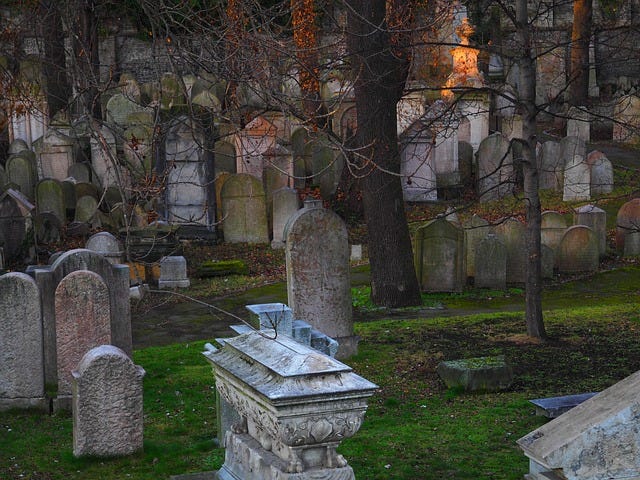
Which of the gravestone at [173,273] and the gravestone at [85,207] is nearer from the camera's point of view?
the gravestone at [173,273]

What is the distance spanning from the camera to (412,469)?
716cm

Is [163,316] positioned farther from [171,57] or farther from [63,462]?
[63,462]

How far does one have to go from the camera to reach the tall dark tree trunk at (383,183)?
1339cm

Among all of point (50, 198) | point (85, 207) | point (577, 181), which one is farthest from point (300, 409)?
point (577, 181)

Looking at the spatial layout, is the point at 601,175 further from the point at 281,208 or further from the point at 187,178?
the point at 187,178

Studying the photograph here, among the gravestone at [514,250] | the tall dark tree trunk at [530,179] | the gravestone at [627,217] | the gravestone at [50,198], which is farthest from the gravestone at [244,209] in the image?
the tall dark tree trunk at [530,179]

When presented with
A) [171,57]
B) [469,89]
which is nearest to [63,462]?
[171,57]

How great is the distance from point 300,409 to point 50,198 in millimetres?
15537

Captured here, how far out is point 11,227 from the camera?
1727 cm

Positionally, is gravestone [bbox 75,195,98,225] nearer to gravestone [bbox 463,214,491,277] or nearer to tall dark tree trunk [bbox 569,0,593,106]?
gravestone [bbox 463,214,491,277]

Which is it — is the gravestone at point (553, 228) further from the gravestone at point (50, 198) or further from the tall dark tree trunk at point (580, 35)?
the tall dark tree trunk at point (580, 35)

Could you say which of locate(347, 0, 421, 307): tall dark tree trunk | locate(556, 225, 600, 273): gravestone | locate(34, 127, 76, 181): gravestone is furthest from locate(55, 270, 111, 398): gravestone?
locate(34, 127, 76, 181): gravestone

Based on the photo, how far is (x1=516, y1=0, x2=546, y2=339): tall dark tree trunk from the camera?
1061cm

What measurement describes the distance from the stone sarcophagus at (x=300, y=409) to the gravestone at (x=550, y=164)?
56.7 ft
